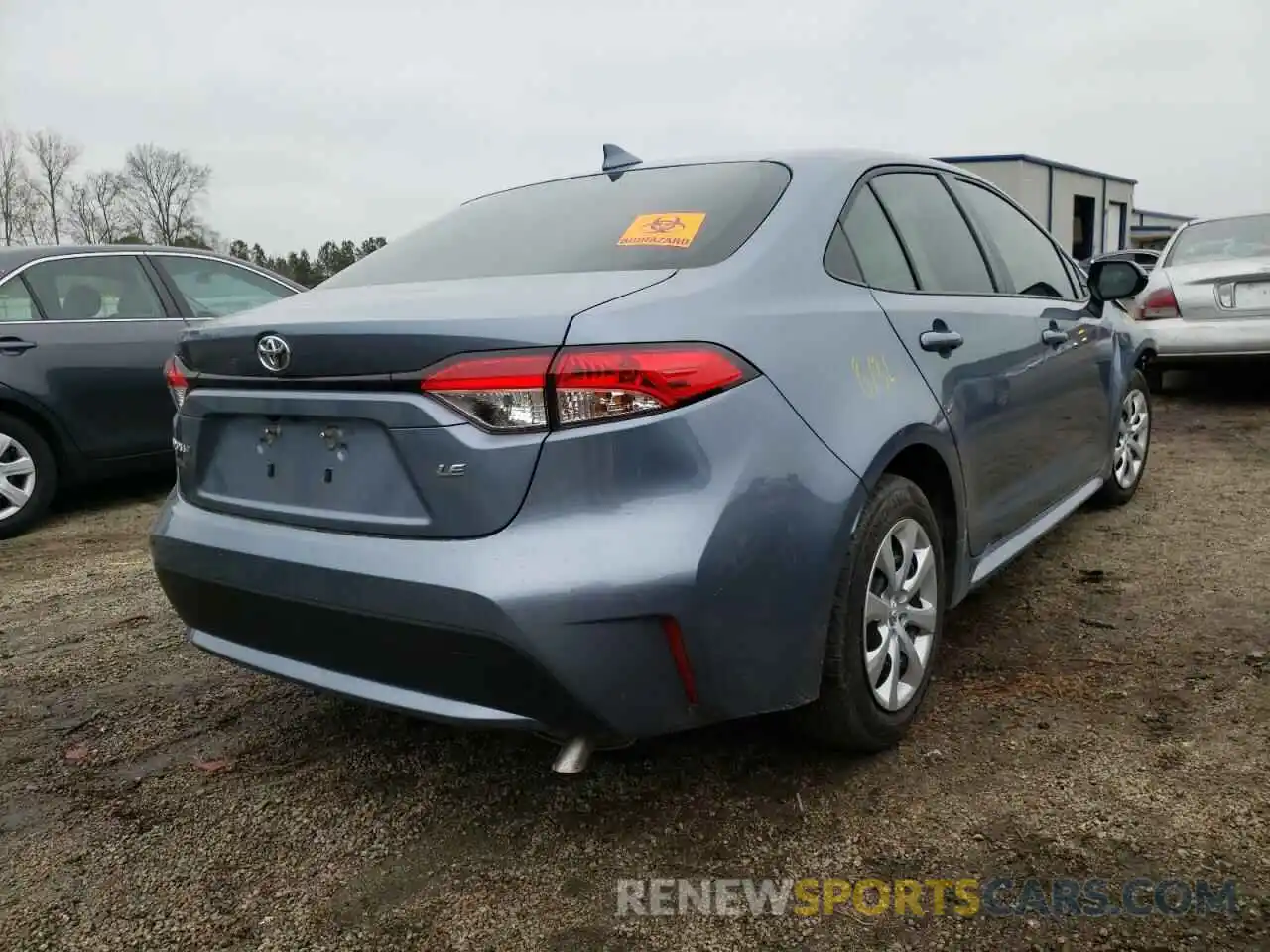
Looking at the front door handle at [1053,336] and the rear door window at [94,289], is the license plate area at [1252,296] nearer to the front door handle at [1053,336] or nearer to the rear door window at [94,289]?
the front door handle at [1053,336]

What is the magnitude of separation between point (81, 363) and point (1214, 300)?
707cm

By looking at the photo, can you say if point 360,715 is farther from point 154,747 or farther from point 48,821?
point 48,821

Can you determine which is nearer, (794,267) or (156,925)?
(156,925)

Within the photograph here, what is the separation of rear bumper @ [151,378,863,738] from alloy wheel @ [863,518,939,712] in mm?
274

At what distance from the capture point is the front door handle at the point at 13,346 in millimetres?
5145

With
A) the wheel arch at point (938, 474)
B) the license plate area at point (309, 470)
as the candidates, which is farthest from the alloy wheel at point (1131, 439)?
the license plate area at point (309, 470)

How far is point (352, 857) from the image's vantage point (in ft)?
7.20

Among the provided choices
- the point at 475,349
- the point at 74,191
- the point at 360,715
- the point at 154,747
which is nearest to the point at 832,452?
the point at 475,349

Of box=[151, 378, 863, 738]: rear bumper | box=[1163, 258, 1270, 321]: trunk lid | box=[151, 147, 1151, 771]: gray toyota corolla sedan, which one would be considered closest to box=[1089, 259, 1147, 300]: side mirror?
box=[151, 147, 1151, 771]: gray toyota corolla sedan

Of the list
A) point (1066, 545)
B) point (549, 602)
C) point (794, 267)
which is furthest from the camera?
point (1066, 545)

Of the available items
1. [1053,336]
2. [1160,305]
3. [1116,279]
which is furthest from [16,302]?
[1160,305]

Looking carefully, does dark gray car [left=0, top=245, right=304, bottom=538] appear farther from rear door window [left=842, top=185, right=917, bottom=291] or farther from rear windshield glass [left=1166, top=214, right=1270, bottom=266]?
rear windshield glass [left=1166, top=214, right=1270, bottom=266]

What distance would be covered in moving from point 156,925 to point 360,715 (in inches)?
36.9

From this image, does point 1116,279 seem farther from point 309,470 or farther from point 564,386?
point 309,470
